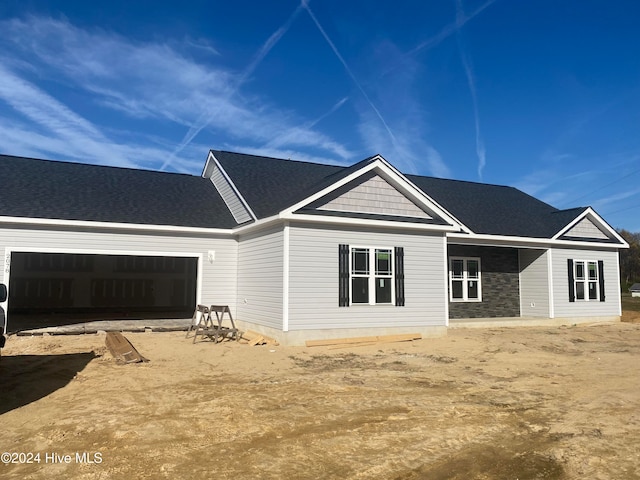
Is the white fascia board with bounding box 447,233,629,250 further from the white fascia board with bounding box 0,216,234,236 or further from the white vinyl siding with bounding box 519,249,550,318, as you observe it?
the white fascia board with bounding box 0,216,234,236

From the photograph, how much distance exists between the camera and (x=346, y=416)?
6.47 m

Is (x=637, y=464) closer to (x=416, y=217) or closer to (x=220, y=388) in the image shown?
(x=220, y=388)

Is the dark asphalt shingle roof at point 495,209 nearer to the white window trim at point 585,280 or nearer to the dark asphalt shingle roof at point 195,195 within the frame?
the dark asphalt shingle roof at point 195,195

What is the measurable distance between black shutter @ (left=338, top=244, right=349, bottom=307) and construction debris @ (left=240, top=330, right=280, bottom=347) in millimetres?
2064

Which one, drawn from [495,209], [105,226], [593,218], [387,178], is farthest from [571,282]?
[105,226]

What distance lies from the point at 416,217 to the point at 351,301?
10.9 feet

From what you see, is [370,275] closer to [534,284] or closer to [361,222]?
Answer: [361,222]

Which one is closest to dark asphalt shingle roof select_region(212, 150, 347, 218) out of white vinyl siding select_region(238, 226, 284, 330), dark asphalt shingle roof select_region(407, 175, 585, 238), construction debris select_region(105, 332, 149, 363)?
white vinyl siding select_region(238, 226, 284, 330)

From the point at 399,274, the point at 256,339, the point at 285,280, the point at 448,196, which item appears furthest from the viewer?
the point at 448,196

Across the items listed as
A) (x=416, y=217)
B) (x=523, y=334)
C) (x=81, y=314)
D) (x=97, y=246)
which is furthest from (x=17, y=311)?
(x=523, y=334)

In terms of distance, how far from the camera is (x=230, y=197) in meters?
17.7

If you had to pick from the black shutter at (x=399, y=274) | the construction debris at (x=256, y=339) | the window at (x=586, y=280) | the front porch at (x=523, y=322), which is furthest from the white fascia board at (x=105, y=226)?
the window at (x=586, y=280)

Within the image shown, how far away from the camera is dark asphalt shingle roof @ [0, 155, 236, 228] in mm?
14695

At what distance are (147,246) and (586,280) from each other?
1666cm
